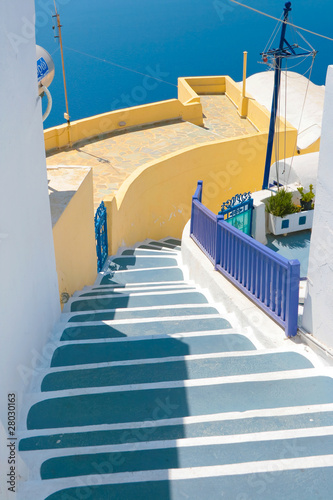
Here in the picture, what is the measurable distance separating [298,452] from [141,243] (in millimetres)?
8735

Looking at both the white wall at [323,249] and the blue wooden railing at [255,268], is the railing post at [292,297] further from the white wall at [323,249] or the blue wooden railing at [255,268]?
the white wall at [323,249]

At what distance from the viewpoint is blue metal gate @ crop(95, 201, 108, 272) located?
900 cm

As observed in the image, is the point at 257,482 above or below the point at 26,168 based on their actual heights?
below

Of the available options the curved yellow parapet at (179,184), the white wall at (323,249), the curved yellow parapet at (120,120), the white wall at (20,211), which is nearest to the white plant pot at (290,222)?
the curved yellow parapet at (179,184)

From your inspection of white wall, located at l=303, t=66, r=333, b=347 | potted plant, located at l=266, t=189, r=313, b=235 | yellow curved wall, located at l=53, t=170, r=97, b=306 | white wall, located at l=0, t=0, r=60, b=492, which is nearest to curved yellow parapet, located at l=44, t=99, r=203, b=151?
yellow curved wall, located at l=53, t=170, r=97, b=306

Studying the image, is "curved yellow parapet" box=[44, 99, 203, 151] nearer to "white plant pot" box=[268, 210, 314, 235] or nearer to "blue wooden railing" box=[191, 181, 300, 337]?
"white plant pot" box=[268, 210, 314, 235]

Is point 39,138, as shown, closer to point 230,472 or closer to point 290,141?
point 230,472

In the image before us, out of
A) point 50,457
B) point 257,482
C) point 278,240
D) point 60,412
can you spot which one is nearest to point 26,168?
point 60,412

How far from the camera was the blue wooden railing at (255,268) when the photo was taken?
5211mm

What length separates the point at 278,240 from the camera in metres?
9.97

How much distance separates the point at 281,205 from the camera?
32.3ft

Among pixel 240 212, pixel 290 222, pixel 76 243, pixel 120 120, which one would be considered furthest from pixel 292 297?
pixel 120 120

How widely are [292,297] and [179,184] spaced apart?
8.34 m

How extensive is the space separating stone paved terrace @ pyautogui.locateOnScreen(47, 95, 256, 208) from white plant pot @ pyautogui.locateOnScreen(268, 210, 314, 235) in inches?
138
